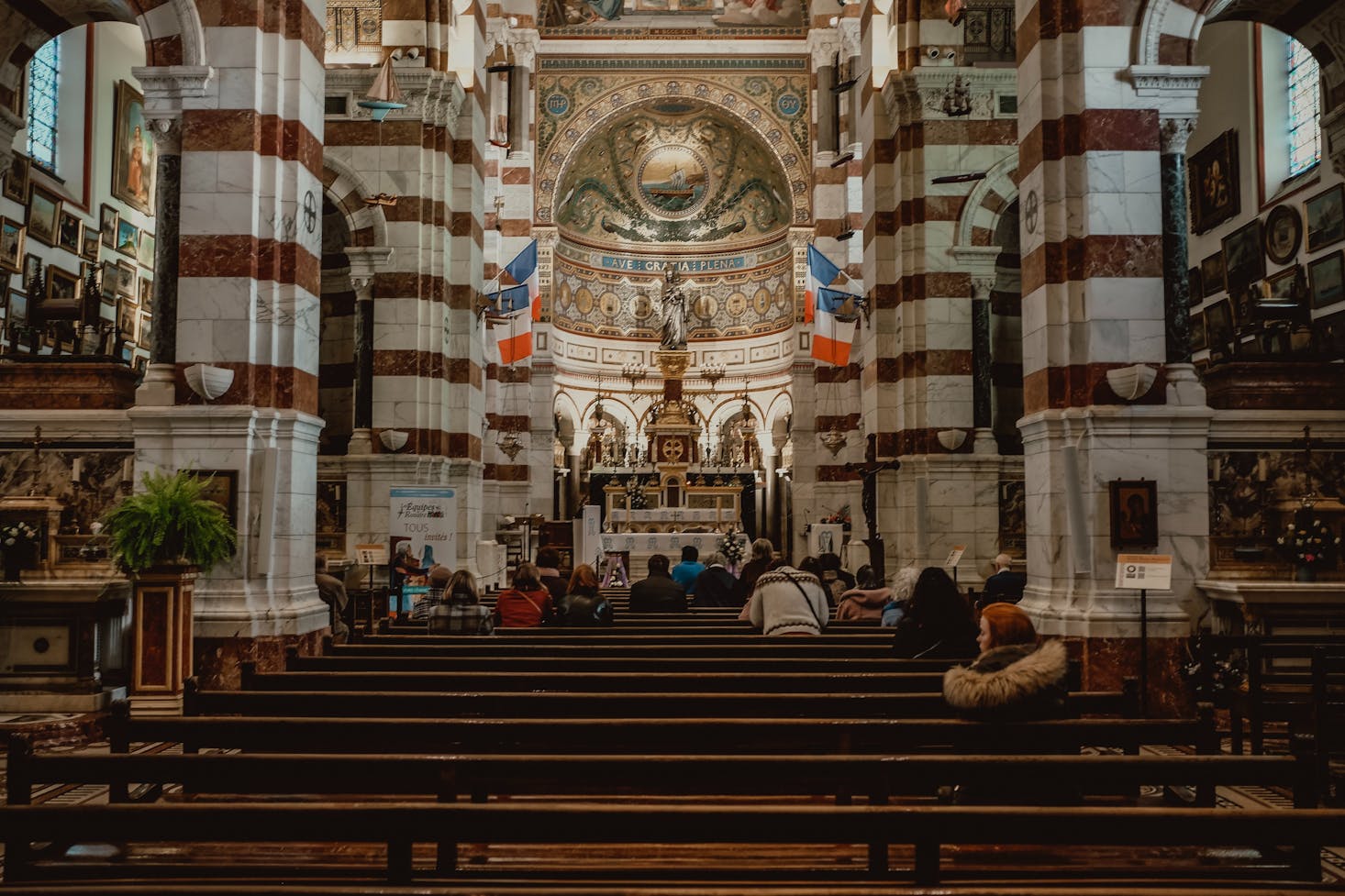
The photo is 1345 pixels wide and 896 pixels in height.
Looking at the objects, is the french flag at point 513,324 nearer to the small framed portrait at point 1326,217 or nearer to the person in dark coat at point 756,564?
the person in dark coat at point 756,564

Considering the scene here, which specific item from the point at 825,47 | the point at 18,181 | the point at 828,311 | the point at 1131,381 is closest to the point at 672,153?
the point at 825,47

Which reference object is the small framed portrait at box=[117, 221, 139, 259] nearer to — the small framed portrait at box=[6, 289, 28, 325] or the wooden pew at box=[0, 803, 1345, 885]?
the small framed portrait at box=[6, 289, 28, 325]

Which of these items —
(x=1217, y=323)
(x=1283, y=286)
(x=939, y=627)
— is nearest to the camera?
(x=939, y=627)

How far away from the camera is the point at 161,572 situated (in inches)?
351

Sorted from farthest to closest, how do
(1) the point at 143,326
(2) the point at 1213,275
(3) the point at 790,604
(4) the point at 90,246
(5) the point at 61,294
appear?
(1) the point at 143,326
(4) the point at 90,246
(2) the point at 1213,275
(5) the point at 61,294
(3) the point at 790,604

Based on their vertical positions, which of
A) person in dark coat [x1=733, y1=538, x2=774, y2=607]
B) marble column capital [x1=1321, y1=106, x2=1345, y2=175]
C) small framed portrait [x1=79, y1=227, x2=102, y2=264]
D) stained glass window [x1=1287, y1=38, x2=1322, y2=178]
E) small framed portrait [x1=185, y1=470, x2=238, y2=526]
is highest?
stained glass window [x1=1287, y1=38, x2=1322, y2=178]

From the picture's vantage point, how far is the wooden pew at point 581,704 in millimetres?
5648

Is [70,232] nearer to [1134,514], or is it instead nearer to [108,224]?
[108,224]

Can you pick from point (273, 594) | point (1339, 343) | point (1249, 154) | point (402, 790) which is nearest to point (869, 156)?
point (1249, 154)

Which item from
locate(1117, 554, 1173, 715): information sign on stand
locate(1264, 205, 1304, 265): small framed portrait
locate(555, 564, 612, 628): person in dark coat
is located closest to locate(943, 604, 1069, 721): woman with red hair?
locate(1117, 554, 1173, 715): information sign on stand

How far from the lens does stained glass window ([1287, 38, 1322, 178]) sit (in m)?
15.5

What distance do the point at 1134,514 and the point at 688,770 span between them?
22.1 feet

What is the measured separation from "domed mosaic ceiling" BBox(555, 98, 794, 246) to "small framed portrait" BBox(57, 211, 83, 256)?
51.0 feet

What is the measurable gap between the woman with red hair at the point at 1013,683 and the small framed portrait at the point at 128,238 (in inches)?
761
